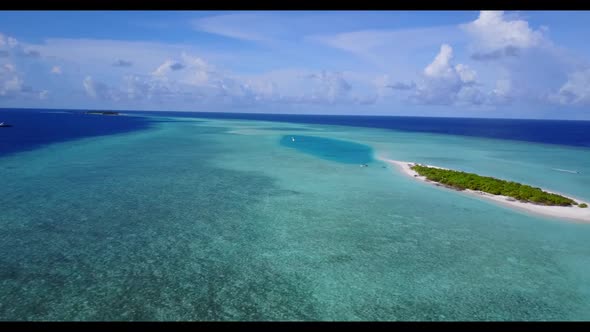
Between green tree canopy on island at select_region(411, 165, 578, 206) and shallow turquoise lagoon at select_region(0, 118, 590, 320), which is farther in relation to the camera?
green tree canopy on island at select_region(411, 165, 578, 206)

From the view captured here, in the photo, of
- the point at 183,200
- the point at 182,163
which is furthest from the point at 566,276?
the point at 182,163

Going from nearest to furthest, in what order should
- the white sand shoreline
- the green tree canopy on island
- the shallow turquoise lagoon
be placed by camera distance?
the shallow turquoise lagoon, the white sand shoreline, the green tree canopy on island

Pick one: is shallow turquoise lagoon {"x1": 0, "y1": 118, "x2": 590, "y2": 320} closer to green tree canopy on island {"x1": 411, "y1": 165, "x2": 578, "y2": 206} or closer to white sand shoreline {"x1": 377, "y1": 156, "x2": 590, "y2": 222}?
white sand shoreline {"x1": 377, "y1": 156, "x2": 590, "y2": 222}

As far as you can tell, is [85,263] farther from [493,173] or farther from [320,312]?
[493,173]

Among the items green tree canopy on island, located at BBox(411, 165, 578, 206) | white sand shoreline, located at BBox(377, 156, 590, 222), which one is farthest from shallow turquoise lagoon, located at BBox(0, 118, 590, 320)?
green tree canopy on island, located at BBox(411, 165, 578, 206)

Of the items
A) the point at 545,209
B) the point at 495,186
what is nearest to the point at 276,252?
the point at 545,209

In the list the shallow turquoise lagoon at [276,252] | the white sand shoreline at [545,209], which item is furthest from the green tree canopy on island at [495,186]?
the shallow turquoise lagoon at [276,252]

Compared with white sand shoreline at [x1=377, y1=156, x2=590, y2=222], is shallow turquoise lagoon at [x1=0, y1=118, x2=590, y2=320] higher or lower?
lower
